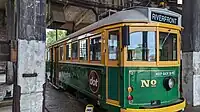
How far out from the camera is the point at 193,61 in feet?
→ 23.9

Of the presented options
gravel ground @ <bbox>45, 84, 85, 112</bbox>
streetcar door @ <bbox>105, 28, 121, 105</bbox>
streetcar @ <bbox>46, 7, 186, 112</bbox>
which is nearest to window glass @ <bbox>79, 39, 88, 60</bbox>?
streetcar @ <bbox>46, 7, 186, 112</bbox>

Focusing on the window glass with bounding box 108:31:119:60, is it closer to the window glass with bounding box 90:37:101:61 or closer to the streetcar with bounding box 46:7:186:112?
the streetcar with bounding box 46:7:186:112

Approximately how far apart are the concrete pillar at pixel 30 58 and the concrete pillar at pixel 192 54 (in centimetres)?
532

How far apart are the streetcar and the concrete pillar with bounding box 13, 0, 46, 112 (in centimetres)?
153

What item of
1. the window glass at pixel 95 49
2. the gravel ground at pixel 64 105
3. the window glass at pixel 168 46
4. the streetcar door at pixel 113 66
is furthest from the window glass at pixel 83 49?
the window glass at pixel 168 46

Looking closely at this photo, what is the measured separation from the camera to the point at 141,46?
448cm

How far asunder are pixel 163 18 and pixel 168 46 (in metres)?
0.64

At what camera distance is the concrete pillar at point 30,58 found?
3688 millimetres

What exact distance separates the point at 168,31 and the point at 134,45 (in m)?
0.91

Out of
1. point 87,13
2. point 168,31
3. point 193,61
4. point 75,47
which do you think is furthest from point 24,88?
point 87,13

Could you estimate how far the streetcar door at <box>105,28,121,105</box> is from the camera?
4.56 m

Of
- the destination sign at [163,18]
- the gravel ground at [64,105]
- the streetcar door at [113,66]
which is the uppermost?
the destination sign at [163,18]

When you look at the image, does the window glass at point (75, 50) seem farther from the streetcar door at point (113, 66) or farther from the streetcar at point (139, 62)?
the streetcar door at point (113, 66)

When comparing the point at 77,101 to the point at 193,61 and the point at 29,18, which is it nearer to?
the point at 193,61
